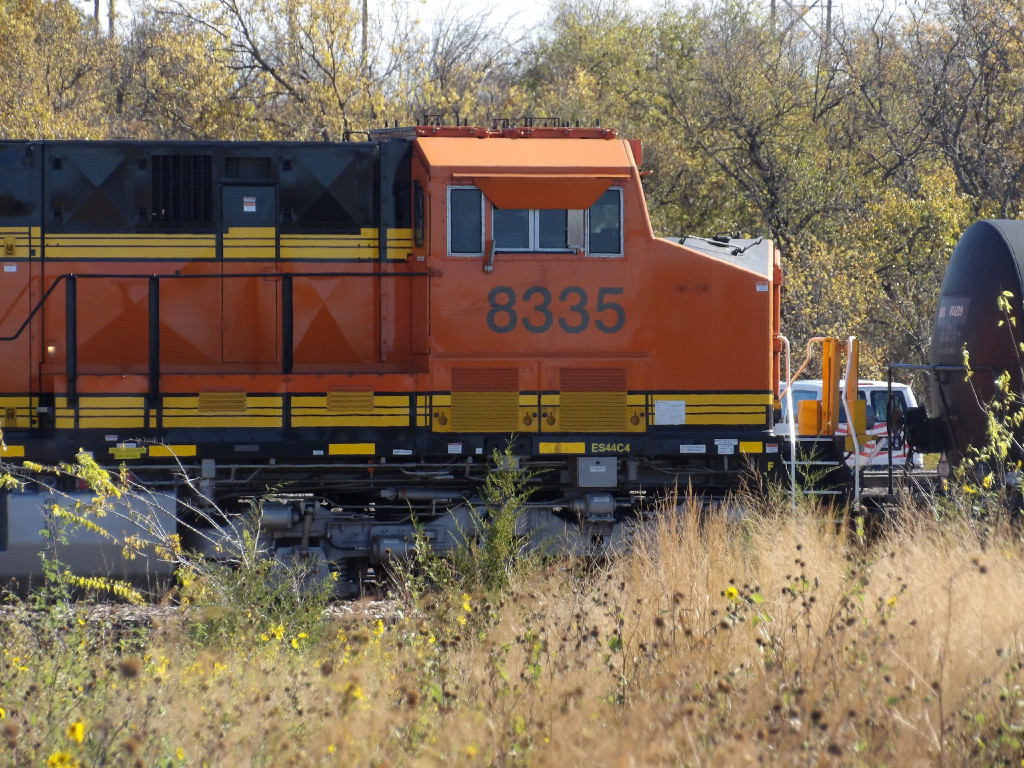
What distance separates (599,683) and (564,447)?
12.8 feet

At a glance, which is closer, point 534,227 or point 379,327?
point 534,227

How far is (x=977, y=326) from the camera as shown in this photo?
890 cm

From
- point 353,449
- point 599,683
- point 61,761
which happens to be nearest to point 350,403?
point 353,449

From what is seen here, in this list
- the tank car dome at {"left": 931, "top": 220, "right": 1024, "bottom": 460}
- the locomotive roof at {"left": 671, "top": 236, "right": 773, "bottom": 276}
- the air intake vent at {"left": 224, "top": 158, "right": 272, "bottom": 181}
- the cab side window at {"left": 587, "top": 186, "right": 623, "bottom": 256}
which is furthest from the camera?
the air intake vent at {"left": 224, "top": 158, "right": 272, "bottom": 181}

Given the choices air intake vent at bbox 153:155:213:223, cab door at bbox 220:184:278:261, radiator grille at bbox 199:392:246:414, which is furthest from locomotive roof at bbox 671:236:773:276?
air intake vent at bbox 153:155:213:223

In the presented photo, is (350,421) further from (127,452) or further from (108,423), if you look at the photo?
(108,423)

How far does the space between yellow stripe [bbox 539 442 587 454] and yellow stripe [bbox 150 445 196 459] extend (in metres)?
2.84

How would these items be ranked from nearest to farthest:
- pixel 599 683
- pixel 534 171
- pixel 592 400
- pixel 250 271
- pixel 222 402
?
pixel 599 683 < pixel 534 171 < pixel 222 402 < pixel 592 400 < pixel 250 271

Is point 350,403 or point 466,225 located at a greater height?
point 466,225

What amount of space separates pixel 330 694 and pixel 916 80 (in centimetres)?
2677

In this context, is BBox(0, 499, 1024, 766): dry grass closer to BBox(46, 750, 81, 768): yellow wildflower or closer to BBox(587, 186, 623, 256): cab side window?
BBox(46, 750, 81, 768): yellow wildflower

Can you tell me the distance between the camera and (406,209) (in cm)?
882

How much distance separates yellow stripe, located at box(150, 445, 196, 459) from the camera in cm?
Result: 830

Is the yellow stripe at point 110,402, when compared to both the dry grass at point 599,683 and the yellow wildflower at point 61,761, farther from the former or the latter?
the yellow wildflower at point 61,761
